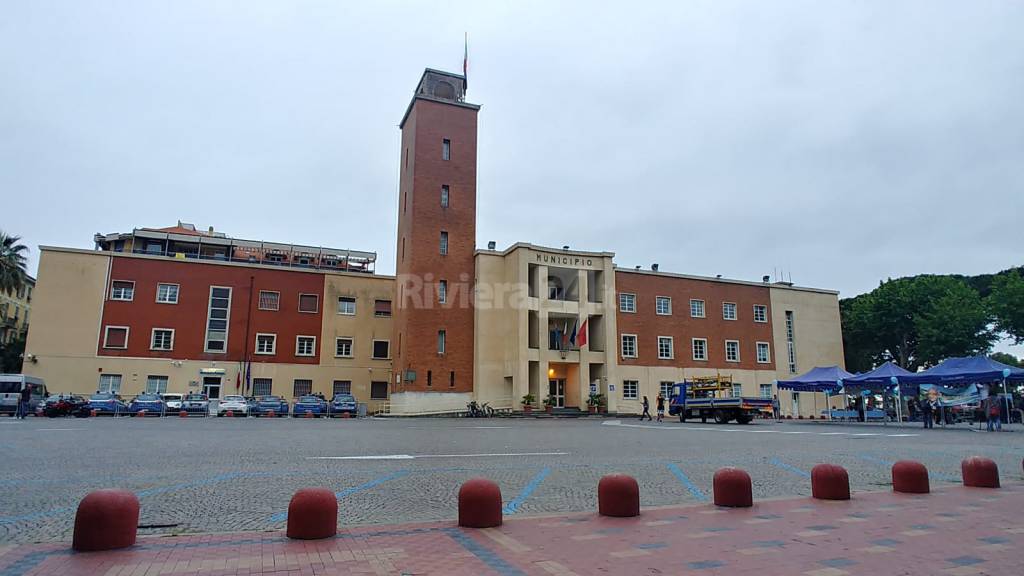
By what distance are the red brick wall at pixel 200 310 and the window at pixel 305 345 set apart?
25 centimetres

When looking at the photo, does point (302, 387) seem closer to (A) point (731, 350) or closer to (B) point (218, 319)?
(B) point (218, 319)

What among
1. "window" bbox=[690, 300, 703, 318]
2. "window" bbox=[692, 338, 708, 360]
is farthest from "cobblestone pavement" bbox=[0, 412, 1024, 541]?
"window" bbox=[690, 300, 703, 318]

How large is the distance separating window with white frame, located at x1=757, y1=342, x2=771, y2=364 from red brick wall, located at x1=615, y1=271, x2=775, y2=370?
0.27m

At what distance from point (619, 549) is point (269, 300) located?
44742 mm

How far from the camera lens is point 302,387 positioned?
1809 inches

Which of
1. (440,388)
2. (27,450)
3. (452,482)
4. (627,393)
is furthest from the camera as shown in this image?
(627,393)

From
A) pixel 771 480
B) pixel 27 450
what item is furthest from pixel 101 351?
pixel 771 480

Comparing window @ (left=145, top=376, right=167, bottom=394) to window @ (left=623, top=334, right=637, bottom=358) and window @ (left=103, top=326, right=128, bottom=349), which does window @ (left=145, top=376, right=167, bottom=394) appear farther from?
window @ (left=623, top=334, right=637, bottom=358)

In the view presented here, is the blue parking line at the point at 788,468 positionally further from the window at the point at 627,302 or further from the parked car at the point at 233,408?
the window at the point at 627,302

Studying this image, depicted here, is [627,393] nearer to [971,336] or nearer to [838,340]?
[838,340]

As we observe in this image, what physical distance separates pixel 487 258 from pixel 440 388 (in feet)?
29.9

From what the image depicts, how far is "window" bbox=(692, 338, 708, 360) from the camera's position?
48.4 m

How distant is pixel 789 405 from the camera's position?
48812 millimetres

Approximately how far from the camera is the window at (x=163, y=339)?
43312 millimetres
